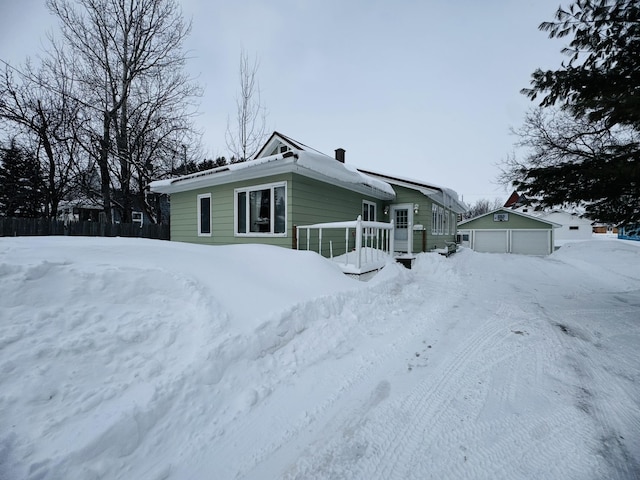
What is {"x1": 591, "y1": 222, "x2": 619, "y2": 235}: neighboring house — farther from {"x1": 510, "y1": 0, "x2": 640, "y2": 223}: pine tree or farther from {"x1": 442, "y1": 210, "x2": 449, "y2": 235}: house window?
{"x1": 442, "y1": 210, "x2": 449, "y2": 235}: house window

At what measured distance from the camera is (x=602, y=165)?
427 cm

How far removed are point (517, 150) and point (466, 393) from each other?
10.5 meters

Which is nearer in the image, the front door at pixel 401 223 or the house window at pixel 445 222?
the front door at pixel 401 223

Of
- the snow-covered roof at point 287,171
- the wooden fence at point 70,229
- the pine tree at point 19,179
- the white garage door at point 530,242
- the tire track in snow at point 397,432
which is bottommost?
the tire track in snow at point 397,432

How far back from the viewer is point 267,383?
8.03 ft

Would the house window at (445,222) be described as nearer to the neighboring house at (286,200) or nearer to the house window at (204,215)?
the neighboring house at (286,200)

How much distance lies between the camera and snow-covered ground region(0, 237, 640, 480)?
166 cm

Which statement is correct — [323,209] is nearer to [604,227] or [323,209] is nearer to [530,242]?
[604,227]

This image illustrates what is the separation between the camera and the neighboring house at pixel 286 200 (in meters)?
6.99

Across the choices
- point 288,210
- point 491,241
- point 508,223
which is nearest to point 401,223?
point 288,210

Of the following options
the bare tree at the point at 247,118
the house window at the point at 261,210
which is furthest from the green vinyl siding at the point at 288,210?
the bare tree at the point at 247,118

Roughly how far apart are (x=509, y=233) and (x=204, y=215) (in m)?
22.5

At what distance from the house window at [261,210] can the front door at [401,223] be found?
236 inches

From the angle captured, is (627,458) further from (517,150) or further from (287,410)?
(517,150)
